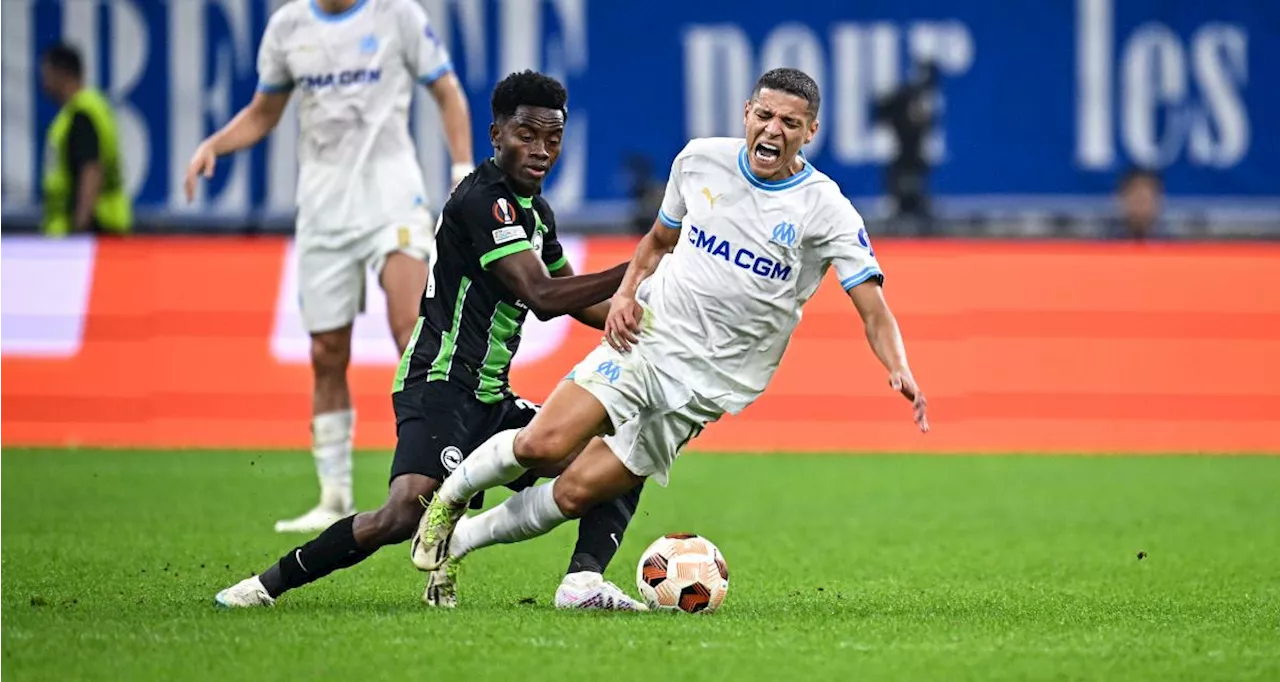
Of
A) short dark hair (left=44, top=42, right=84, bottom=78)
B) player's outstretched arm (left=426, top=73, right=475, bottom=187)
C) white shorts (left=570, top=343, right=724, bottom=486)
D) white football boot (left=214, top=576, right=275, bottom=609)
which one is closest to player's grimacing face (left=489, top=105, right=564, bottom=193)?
white shorts (left=570, top=343, right=724, bottom=486)

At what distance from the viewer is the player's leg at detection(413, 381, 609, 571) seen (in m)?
6.74

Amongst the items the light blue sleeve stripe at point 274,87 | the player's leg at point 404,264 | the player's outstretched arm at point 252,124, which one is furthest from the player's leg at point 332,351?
the light blue sleeve stripe at point 274,87

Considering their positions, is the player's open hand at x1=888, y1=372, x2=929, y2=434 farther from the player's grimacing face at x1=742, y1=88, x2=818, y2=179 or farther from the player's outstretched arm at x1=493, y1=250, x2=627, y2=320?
the player's outstretched arm at x1=493, y1=250, x2=627, y2=320

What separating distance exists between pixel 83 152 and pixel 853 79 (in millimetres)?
6746

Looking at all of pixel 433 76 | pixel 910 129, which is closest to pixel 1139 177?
pixel 910 129

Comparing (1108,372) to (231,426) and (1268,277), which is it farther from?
(231,426)

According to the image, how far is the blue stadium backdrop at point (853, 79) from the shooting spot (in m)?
17.5

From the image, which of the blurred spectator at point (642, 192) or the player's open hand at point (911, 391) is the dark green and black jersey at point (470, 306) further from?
the blurred spectator at point (642, 192)

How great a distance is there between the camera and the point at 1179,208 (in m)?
17.5

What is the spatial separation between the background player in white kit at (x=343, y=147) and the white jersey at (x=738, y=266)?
2774mm

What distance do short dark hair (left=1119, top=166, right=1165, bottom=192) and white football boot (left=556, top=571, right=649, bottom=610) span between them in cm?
A: 1088

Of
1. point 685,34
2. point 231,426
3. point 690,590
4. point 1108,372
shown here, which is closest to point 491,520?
point 690,590

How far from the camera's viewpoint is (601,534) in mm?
7156

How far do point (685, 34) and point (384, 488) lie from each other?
7.64 metres
